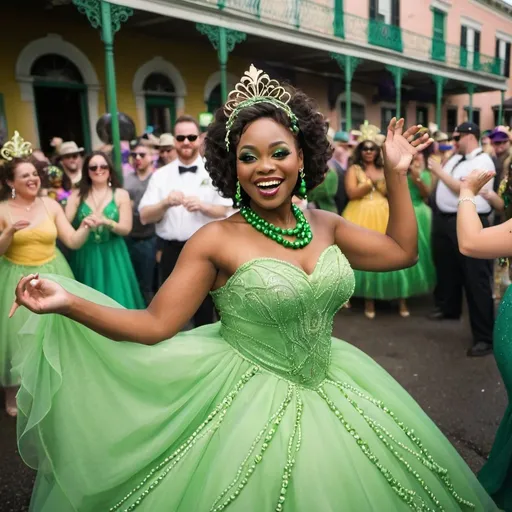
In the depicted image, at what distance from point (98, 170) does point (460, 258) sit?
11.6 feet

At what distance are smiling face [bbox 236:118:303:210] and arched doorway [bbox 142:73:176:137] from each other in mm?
10524

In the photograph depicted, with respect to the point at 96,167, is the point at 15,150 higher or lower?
higher

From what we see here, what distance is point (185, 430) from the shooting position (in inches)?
72.7

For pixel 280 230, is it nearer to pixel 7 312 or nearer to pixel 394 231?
pixel 394 231

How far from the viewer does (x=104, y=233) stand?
4.67 metres

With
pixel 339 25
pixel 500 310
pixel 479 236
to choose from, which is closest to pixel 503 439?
pixel 500 310

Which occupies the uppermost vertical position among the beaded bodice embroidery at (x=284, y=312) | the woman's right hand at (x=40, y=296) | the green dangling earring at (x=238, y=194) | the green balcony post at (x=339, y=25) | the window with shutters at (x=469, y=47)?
the window with shutters at (x=469, y=47)

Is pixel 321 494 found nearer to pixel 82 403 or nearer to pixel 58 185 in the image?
pixel 82 403

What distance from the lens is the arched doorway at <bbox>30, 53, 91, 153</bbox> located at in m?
10.1

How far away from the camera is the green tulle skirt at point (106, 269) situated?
465cm

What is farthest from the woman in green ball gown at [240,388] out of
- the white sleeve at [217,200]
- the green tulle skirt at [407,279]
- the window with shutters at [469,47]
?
the window with shutters at [469,47]

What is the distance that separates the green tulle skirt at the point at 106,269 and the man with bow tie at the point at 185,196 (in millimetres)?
395

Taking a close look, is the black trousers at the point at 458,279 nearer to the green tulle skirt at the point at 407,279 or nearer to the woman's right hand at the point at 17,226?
the green tulle skirt at the point at 407,279

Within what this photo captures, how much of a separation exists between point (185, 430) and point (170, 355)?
278 millimetres
